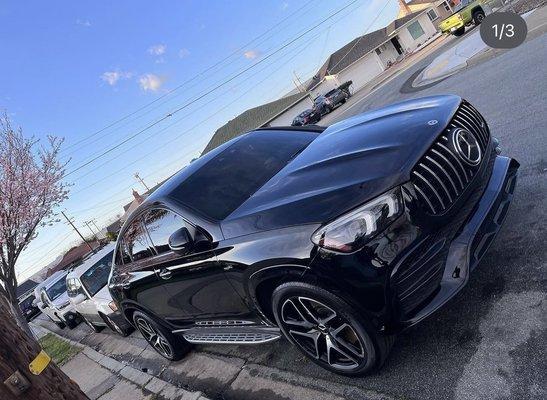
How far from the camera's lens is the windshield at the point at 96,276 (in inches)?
348

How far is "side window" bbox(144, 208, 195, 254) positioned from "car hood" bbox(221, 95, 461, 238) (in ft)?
2.15

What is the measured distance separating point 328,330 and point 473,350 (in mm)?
919

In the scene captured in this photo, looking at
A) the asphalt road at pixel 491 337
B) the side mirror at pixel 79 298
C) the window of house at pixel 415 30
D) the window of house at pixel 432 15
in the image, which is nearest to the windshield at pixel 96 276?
the side mirror at pixel 79 298

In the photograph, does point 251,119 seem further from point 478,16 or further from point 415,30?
point 478,16

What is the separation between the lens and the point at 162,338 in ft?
17.0

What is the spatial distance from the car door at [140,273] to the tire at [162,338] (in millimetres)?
242

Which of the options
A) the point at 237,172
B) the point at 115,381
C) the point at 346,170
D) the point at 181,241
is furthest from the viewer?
the point at 115,381

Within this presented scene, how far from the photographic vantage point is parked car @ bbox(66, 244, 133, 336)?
7965mm

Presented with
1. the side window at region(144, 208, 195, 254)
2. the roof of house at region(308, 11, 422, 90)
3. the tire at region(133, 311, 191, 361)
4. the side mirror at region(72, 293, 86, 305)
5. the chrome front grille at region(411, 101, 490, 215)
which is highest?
the roof of house at region(308, 11, 422, 90)

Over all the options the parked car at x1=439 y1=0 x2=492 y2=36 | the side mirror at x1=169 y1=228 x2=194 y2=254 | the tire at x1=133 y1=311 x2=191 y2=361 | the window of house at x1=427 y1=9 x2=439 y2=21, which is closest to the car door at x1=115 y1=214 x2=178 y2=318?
the tire at x1=133 y1=311 x2=191 y2=361

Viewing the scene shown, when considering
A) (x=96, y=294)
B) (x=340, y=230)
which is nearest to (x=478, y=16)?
(x=96, y=294)

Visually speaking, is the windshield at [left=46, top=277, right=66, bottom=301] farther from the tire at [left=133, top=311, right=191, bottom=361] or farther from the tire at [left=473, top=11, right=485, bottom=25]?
the tire at [left=473, top=11, right=485, bottom=25]

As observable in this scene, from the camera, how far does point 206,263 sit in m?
3.51

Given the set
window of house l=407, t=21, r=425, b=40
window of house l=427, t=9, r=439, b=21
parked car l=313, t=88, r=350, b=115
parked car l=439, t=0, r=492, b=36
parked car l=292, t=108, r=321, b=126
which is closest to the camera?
parked car l=439, t=0, r=492, b=36
